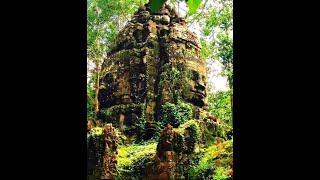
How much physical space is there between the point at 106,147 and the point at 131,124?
714mm

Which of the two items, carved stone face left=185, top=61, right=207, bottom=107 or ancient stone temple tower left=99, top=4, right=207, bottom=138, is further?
carved stone face left=185, top=61, right=207, bottom=107

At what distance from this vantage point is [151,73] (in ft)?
22.9

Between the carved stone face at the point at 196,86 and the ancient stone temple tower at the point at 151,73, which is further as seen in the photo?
the carved stone face at the point at 196,86

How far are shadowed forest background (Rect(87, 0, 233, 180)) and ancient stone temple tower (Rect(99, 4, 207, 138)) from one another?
0.19 m

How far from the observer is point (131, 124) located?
6.77 m

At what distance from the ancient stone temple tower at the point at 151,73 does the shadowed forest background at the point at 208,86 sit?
0.62 ft

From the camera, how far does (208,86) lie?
734 cm

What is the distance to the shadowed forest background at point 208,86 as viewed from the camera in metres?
6.24

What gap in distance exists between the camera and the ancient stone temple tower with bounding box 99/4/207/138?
270 inches

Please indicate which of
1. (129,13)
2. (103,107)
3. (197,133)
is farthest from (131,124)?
(129,13)

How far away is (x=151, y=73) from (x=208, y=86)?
1049 mm

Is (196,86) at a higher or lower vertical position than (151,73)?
lower
